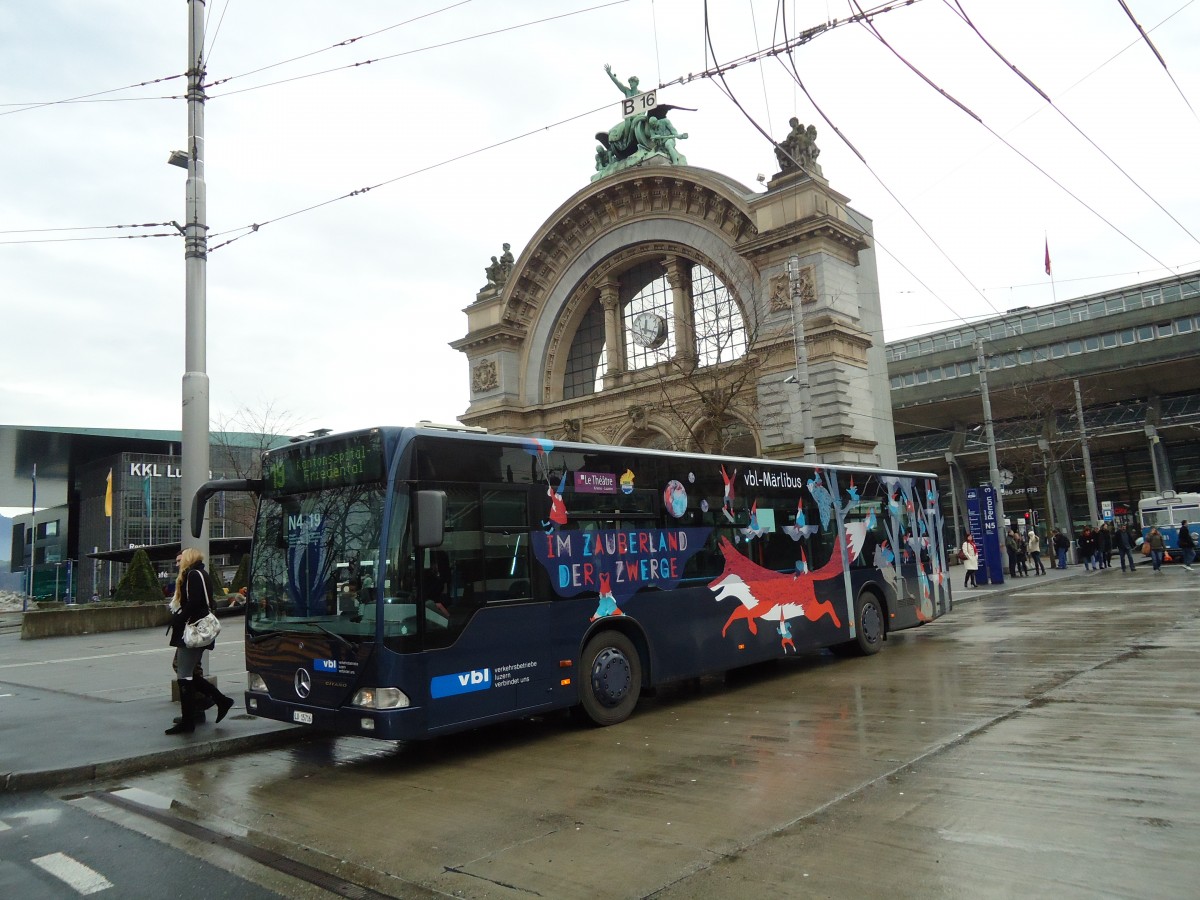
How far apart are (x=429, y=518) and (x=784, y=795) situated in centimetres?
344

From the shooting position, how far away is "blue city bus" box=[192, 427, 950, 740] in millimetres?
7609

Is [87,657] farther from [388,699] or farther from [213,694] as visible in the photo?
[388,699]

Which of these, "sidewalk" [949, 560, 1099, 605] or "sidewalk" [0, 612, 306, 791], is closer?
"sidewalk" [0, 612, 306, 791]

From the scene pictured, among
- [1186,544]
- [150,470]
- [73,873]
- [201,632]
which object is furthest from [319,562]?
[150,470]

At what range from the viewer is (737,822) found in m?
5.68

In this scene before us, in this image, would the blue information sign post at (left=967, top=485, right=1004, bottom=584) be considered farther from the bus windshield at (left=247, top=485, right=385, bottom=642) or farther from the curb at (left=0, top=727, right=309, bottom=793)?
the bus windshield at (left=247, top=485, right=385, bottom=642)

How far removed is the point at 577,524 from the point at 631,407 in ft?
85.2

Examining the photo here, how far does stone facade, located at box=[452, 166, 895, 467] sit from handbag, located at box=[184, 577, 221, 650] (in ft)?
61.5

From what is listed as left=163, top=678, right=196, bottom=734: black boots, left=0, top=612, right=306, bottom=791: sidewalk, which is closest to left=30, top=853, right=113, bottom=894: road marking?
left=0, top=612, right=306, bottom=791: sidewalk

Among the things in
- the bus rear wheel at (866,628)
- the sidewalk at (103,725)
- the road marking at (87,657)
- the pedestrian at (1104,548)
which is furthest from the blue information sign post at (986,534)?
the sidewalk at (103,725)

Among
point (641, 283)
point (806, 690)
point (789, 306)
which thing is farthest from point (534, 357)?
point (806, 690)

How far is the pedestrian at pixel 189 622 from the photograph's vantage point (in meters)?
9.30

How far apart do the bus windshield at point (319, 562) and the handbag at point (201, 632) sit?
0.88 meters

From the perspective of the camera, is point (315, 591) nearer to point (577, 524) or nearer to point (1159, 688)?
point (577, 524)
